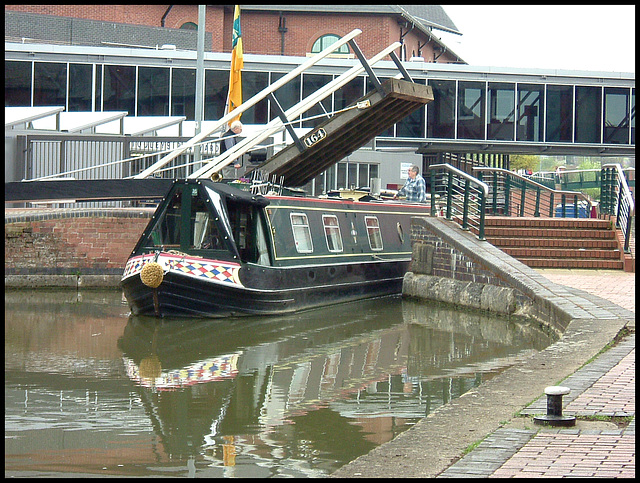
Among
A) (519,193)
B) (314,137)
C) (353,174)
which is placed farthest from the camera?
(353,174)

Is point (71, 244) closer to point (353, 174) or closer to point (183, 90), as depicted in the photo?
point (353, 174)

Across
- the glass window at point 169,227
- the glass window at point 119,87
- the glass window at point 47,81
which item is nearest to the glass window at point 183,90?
the glass window at point 119,87

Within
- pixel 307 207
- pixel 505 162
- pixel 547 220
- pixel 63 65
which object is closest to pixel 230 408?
pixel 307 207

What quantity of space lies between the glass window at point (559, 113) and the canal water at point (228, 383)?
19673mm

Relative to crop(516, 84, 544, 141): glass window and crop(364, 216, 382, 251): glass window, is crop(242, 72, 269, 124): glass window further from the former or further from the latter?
crop(364, 216, 382, 251): glass window

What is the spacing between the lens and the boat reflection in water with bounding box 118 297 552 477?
6230mm

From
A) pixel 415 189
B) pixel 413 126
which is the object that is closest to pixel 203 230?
pixel 415 189

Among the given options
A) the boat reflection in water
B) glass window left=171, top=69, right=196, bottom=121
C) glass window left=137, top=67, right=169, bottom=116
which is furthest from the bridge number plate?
glass window left=137, top=67, right=169, bottom=116

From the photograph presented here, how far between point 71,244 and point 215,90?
46.1 ft

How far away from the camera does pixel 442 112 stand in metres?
32.3

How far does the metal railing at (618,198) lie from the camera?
1686cm

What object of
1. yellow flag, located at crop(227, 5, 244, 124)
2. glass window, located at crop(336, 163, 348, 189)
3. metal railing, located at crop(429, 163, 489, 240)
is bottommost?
metal railing, located at crop(429, 163, 489, 240)

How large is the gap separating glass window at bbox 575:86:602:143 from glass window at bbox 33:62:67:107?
694 inches

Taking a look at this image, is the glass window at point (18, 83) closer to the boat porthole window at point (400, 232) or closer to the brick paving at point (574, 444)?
the boat porthole window at point (400, 232)
